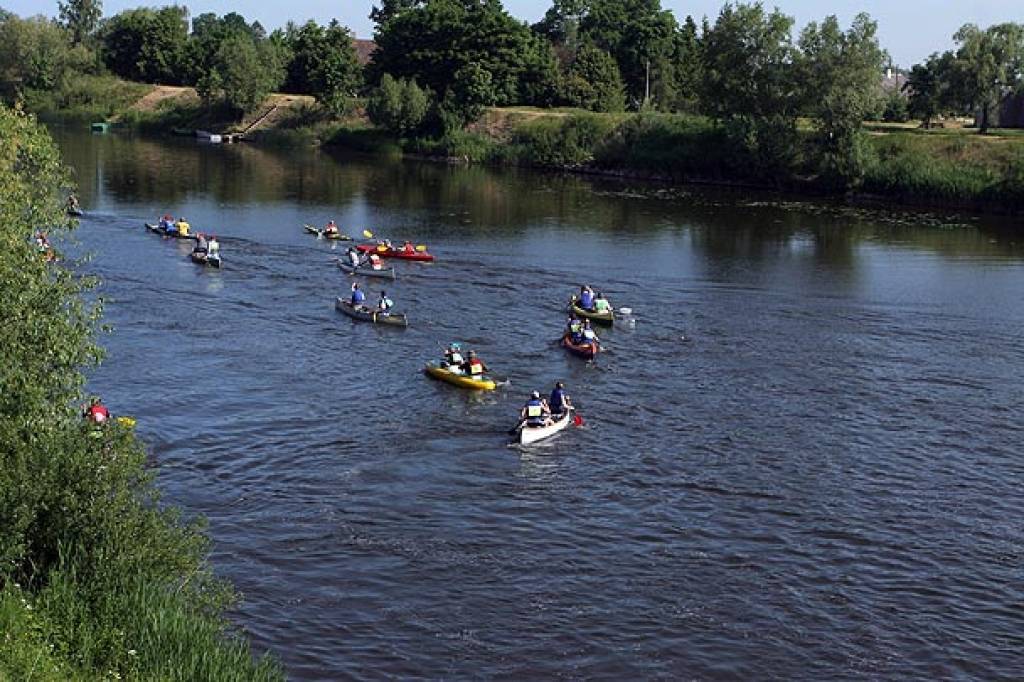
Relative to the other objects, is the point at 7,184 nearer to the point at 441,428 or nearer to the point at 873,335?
the point at 441,428

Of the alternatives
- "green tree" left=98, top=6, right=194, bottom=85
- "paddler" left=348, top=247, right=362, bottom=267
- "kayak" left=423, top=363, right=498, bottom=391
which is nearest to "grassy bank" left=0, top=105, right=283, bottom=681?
"kayak" left=423, top=363, right=498, bottom=391

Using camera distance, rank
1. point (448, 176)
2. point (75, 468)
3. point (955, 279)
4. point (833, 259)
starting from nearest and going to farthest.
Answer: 1. point (75, 468)
2. point (955, 279)
3. point (833, 259)
4. point (448, 176)

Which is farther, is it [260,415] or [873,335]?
[873,335]

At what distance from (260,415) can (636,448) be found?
12742 millimetres

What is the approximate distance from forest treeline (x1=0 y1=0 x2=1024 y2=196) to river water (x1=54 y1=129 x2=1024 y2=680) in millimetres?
34566

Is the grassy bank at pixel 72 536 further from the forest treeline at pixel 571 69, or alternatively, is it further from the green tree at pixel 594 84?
the green tree at pixel 594 84

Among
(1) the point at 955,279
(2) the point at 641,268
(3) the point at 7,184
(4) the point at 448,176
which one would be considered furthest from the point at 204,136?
(3) the point at 7,184

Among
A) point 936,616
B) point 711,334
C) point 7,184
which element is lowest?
point 936,616

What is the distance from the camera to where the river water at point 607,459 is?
26.6m

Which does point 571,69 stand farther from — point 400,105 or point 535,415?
point 535,415

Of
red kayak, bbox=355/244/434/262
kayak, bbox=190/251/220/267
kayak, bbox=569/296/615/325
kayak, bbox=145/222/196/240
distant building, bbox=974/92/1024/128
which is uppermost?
distant building, bbox=974/92/1024/128

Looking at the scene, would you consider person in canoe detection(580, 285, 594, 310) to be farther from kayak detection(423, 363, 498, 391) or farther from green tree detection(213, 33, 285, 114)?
green tree detection(213, 33, 285, 114)

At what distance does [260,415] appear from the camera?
131 feet

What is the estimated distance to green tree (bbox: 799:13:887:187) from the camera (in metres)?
102
